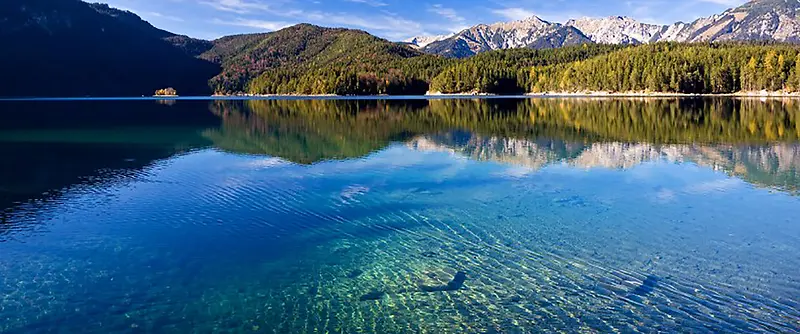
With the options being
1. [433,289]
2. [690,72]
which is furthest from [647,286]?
[690,72]

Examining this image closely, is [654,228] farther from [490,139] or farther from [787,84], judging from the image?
[787,84]

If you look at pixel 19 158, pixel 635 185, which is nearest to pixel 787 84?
pixel 635 185

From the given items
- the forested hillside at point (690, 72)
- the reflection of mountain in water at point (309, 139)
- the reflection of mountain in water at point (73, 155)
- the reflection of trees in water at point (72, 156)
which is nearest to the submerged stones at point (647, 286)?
the reflection of trees in water at point (72, 156)

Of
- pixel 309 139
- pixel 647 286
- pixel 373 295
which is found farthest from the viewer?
pixel 309 139

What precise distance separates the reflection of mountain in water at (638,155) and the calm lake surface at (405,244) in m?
0.26

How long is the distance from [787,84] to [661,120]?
9677 cm

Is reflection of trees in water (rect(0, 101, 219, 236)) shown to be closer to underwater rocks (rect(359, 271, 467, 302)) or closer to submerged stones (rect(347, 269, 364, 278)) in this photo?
submerged stones (rect(347, 269, 364, 278))

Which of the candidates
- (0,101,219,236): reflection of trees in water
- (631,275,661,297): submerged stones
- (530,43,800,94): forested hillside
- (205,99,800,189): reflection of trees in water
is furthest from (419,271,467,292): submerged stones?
(530,43,800,94): forested hillside

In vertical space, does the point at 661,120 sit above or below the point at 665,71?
below

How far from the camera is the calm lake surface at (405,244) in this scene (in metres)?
9.41

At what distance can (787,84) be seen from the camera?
121 meters

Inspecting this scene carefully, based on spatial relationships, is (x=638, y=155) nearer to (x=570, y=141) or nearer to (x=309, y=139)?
(x=570, y=141)

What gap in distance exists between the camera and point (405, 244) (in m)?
13.4

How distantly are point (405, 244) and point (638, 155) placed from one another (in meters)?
19.8
